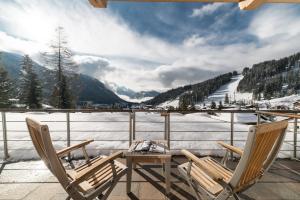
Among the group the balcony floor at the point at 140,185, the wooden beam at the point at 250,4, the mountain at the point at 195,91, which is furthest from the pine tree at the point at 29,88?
the mountain at the point at 195,91

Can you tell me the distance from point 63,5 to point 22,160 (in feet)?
13.4

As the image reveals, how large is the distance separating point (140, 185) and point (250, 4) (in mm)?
2893

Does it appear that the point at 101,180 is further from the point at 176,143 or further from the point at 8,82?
the point at 8,82

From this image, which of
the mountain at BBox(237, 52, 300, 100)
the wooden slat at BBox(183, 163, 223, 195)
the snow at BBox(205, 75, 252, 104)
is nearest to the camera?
the wooden slat at BBox(183, 163, 223, 195)

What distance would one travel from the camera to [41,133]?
149cm

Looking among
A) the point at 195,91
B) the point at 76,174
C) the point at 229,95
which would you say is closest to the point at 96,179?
the point at 76,174

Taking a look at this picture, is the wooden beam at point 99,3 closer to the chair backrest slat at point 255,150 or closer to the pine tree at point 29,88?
the chair backrest slat at point 255,150

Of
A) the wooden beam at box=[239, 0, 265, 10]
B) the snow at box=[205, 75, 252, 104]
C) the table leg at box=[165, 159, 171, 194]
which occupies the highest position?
the snow at box=[205, 75, 252, 104]

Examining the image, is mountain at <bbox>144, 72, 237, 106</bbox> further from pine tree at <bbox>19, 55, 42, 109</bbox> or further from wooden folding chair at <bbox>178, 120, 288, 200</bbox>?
wooden folding chair at <bbox>178, 120, 288, 200</bbox>

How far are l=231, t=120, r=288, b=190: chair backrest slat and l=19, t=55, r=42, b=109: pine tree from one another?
27.3m

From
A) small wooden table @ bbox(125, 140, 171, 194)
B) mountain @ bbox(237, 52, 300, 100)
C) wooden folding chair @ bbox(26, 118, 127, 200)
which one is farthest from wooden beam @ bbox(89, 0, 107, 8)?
mountain @ bbox(237, 52, 300, 100)

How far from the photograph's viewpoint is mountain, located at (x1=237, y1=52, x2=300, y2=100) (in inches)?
4633

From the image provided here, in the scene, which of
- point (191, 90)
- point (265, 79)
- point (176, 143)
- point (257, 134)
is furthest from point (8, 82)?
point (265, 79)

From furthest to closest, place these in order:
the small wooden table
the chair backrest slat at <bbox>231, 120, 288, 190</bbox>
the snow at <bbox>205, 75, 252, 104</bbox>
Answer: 1. the snow at <bbox>205, 75, 252, 104</bbox>
2. the small wooden table
3. the chair backrest slat at <bbox>231, 120, 288, 190</bbox>
